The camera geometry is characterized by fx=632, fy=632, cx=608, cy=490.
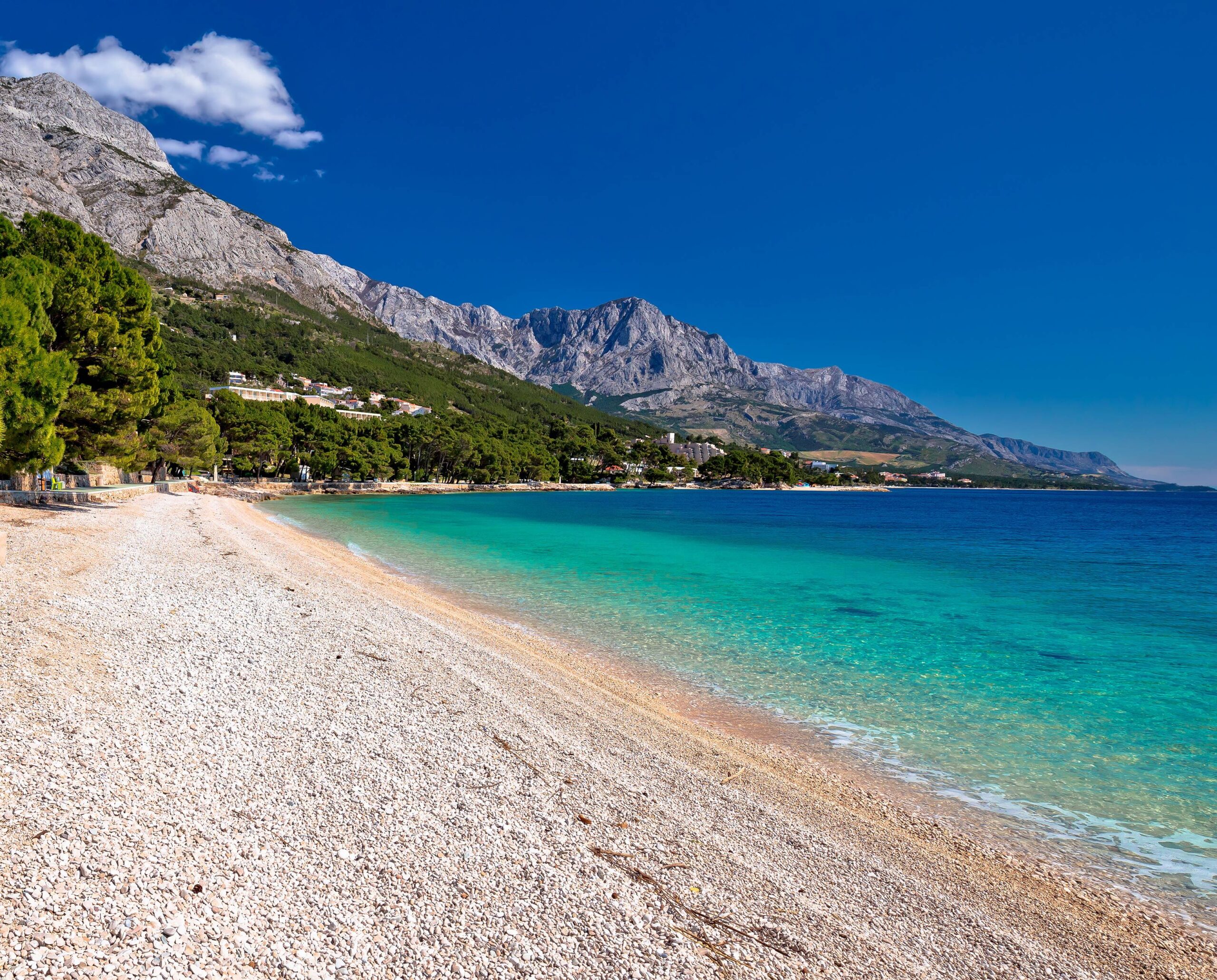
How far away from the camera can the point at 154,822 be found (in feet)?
14.5

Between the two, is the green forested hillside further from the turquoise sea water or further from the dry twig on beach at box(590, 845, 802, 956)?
the dry twig on beach at box(590, 845, 802, 956)

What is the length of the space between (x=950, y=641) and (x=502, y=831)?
45.9 ft

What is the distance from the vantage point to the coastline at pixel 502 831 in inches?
151

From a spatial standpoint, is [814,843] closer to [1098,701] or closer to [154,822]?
[154,822]

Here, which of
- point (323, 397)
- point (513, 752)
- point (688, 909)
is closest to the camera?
point (688, 909)

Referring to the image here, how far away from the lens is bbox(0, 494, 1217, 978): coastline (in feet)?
12.6

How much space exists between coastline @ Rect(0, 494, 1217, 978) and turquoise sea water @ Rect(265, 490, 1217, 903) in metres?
1.87

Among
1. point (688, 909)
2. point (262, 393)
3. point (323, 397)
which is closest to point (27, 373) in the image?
point (688, 909)

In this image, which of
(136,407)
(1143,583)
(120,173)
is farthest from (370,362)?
(1143,583)

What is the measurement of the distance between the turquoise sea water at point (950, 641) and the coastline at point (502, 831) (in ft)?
6.12

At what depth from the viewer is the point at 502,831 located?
5.07m

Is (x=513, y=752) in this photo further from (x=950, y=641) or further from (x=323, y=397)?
(x=323, y=397)

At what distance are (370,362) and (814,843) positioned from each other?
198677 mm

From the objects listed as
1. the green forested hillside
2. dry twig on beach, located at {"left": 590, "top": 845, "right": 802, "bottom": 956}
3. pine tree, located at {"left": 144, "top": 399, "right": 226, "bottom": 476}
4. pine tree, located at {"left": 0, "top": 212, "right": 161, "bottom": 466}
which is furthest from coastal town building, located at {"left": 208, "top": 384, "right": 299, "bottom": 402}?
dry twig on beach, located at {"left": 590, "top": 845, "right": 802, "bottom": 956}
